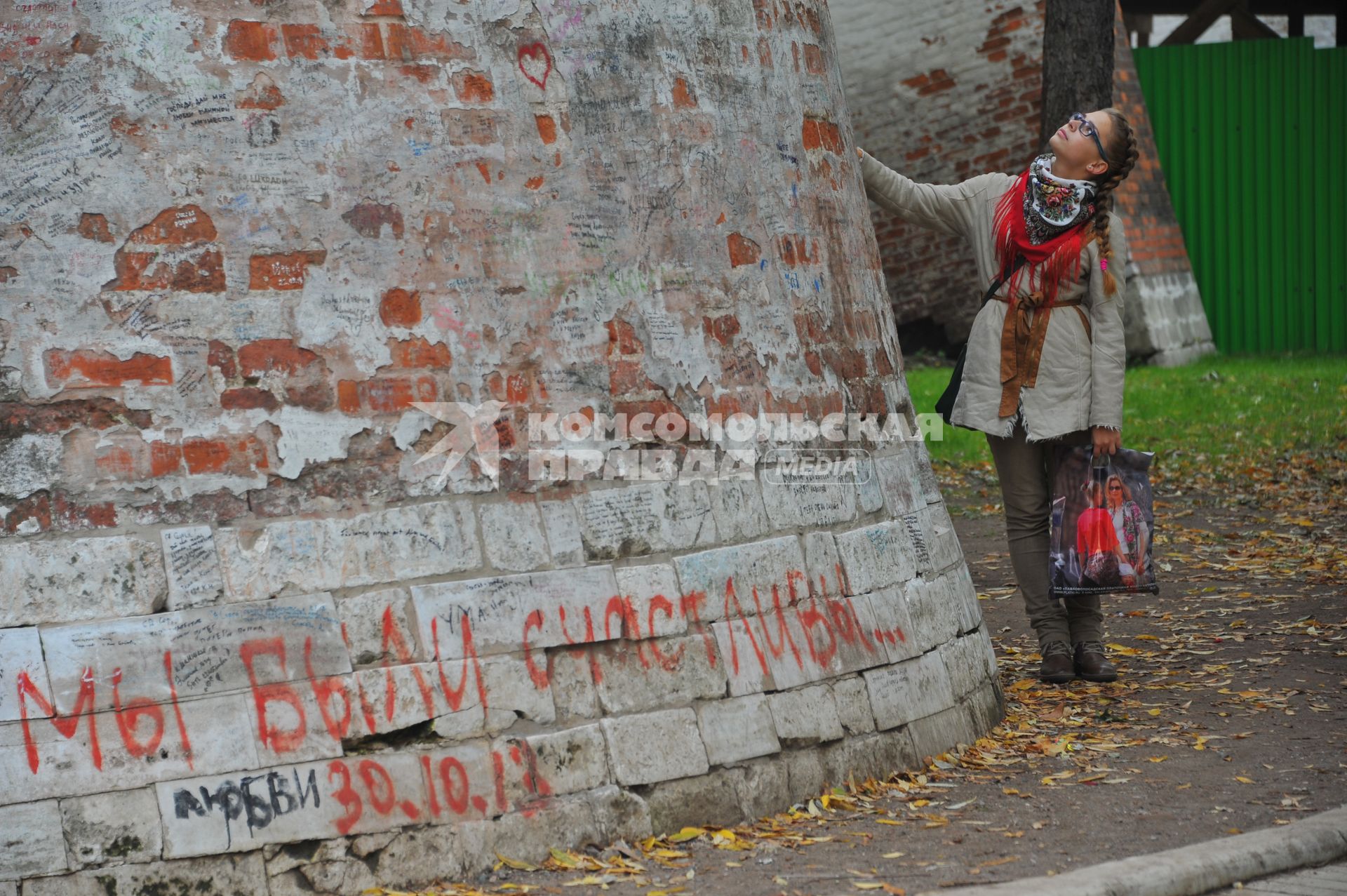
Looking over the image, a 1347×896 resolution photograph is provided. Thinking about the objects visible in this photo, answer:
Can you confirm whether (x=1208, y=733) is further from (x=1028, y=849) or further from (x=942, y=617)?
(x=1028, y=849)

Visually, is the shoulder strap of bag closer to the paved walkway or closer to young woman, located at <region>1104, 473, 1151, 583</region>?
young woman, located at <region>1104, 473, 1151, 583</region>

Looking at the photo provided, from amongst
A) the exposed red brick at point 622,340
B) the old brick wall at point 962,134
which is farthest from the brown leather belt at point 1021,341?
the old brick wall at point 962,134

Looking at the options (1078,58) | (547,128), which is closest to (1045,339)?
(547,128)

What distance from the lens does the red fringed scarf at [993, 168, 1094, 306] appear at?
201 inches

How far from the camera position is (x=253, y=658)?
3.55 m

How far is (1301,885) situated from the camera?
3627 millimetres

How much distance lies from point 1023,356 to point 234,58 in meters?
2.89

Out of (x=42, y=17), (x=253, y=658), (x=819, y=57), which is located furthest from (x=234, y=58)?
(x=819, y=57)

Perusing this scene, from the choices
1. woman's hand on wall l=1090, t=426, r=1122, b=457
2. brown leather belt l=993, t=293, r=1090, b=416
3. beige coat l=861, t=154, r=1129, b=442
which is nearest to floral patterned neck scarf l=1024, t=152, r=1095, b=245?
beige coat l=861, t=154, r=1129, b=442

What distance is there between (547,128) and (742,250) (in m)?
0.71

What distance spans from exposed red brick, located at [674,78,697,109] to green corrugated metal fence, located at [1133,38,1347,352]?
11.8 metres

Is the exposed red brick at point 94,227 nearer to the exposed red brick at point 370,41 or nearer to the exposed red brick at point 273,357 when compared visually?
the exposed red brick at point 273,357

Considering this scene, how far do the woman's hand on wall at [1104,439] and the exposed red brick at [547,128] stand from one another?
89.5 inches

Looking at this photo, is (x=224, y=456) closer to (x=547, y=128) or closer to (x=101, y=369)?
(x=101, y=369)
